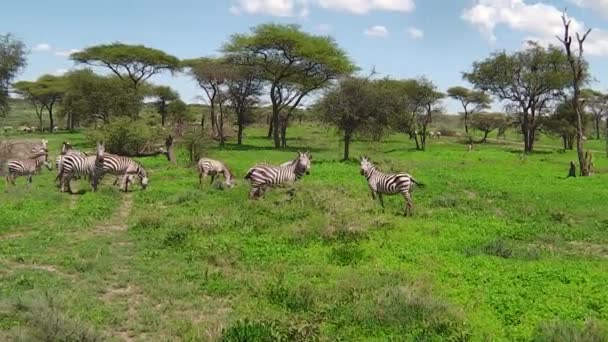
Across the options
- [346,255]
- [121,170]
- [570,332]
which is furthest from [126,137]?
[570,332]

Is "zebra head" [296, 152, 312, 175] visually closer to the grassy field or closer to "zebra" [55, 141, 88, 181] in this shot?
the grassy field

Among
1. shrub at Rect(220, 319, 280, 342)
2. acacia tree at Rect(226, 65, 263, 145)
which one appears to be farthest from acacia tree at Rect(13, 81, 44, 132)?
shrub at Rect(220, 319, 280, 342)

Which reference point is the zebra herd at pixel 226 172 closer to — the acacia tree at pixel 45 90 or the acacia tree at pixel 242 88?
the acacia tree at pixel 242 88

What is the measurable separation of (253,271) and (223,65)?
4012cm

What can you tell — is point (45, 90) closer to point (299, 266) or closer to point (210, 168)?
point (210, 168)

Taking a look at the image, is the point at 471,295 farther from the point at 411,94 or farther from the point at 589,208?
the point at 411,94

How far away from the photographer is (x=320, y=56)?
4453 cm

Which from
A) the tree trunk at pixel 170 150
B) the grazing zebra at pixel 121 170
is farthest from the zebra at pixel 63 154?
the tree trunk at pixel 170 150

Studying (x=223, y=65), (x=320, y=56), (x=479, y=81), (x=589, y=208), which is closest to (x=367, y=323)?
(x=589, y=208)

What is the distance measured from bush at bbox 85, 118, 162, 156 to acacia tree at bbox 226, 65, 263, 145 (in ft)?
41.6

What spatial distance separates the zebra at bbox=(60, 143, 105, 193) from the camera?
21.3m

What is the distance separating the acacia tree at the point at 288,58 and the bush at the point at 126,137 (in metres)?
12.1

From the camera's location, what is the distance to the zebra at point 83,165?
21297 mm

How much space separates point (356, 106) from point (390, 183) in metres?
17.3
